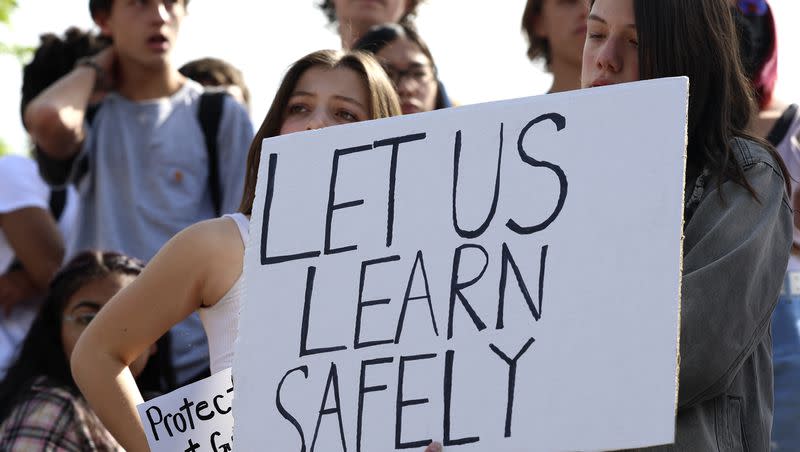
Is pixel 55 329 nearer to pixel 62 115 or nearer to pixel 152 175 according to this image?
pixel 152 175

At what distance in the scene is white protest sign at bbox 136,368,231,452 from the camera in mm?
2922

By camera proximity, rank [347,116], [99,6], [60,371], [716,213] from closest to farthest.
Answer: [716,213], [347,116], [60,371], [99,6]

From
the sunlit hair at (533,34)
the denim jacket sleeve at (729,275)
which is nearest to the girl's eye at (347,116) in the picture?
the denim jacket sleeve at (729,275)

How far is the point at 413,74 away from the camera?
4.69 metres

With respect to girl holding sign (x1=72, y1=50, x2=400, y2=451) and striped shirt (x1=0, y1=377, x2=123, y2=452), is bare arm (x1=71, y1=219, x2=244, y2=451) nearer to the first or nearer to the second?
girl holding sign (x1=72, y1=50, x2=400, y2=451)

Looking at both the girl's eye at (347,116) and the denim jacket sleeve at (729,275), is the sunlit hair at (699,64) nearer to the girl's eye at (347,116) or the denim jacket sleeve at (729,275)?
the denim jacket sleeve at (729,275)

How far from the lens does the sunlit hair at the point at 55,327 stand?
4133 mm

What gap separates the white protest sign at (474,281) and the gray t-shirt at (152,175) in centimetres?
202

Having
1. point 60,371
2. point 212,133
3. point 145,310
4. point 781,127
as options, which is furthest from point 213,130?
point 781,127

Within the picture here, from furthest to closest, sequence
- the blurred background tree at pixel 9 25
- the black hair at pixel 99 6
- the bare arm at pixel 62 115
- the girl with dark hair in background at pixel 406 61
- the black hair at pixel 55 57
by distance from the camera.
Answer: the blurred background tree at pixel 9 25
the black hair at pixel 55 57
the black hair at pixel 99 6
the bare arm at pixel 62 115
the girl with dark hair in background at pixel 406 61

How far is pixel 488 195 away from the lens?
2.47 meters

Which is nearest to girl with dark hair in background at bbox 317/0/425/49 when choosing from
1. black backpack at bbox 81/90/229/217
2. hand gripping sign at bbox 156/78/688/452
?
black backpack at bbox 81/90/229/217

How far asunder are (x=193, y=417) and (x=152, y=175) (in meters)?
1.86

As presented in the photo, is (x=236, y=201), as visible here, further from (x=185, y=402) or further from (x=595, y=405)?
(x=595, y=405)
